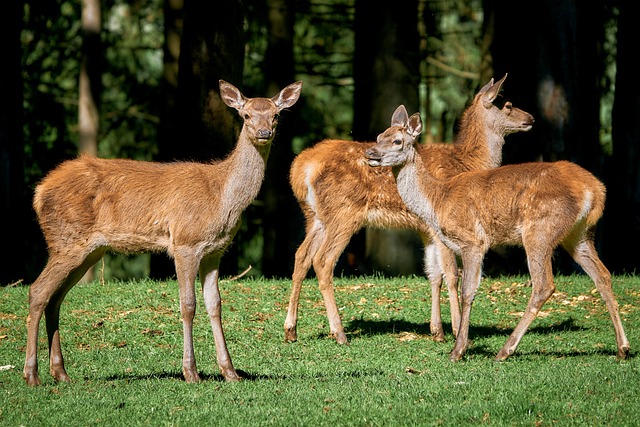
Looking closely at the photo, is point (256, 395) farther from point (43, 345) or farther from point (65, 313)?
point (65, 313)

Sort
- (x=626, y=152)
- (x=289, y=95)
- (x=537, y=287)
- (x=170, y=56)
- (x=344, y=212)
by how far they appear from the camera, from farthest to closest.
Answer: (x=170, y=56) → (x=626, y=152) → (x=344, y=212) → (x=289, y=95) → (x=537, y=287)

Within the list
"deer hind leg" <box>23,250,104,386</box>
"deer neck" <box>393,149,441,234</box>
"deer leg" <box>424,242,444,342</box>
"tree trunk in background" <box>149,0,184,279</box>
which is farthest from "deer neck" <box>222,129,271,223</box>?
"tree trunk in background" <box>149,0,184,279</box>

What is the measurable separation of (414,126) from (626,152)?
340 inches

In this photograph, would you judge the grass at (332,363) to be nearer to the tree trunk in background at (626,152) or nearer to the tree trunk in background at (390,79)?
the tree trunk in background at (626,152)

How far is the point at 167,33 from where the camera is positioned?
2097 centimetres

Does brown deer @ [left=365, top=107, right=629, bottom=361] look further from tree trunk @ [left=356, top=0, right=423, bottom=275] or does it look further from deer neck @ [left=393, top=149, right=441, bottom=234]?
tree trunk @ [left=356, top=0, right=423, bottom=275]

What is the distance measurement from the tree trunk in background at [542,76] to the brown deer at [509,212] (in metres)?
6.61

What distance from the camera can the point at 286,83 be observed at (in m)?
21.5

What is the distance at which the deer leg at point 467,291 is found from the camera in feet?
33.8

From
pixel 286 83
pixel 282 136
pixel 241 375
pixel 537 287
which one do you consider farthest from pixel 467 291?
pixel 282 136

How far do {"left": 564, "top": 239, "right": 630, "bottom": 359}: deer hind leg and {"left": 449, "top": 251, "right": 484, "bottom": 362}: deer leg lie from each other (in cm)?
98

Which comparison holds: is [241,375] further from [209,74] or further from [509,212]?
[209,74]

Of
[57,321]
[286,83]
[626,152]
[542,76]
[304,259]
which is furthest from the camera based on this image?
[286,83]

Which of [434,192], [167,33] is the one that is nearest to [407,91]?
[167,33]
